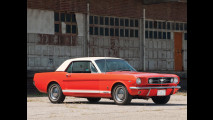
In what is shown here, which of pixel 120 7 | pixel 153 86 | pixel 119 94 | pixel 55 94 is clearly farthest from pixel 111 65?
pixel 120 7

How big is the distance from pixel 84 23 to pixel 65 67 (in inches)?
419

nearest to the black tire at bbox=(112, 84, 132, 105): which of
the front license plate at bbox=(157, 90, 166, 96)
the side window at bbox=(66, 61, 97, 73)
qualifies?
the front license plate at bbox=(157, 90, 166, 96)

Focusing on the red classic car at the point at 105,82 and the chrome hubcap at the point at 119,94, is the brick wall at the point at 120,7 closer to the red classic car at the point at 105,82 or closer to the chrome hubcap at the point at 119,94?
the red classic car at the point at 105,82

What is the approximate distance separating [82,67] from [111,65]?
0.88 meters

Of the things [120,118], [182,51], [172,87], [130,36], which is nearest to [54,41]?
[130,36]

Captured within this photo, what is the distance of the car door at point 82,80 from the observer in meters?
Result: 14.3

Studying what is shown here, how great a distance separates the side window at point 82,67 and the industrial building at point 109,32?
27.0 feet

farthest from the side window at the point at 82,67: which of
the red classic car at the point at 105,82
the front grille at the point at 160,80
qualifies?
the front grille at the point at 160,80

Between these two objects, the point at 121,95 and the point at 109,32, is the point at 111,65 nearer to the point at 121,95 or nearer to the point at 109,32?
the point at 121,95

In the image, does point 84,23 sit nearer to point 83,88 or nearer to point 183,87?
point 183,87

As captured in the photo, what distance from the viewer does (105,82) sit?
14055 millimetres

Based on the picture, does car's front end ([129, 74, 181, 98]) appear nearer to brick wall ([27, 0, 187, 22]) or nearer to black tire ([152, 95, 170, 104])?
black tire ([152, 95, 170, 104])

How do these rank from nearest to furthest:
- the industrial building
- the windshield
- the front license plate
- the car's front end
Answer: the car's front end → the front license plate → the windshield → the industrial building

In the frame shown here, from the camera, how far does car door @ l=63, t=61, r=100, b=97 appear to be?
14.3 meters
